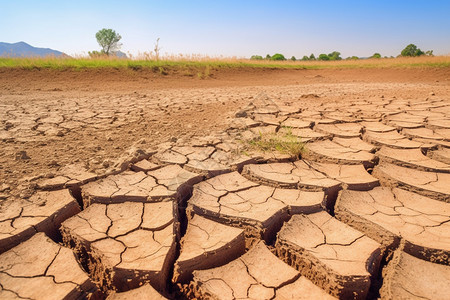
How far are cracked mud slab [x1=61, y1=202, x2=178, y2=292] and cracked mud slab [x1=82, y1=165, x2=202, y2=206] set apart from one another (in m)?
0.05

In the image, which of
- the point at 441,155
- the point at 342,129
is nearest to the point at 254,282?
the point at 441,155

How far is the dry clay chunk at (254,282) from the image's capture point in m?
1.03

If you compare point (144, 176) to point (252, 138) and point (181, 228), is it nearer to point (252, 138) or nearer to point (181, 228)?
point (181, 228)

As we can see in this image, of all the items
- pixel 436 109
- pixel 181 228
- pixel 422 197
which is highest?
pixel 436 109

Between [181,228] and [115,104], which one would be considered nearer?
[181,228]

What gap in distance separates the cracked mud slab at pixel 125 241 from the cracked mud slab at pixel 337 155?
4.13 feet

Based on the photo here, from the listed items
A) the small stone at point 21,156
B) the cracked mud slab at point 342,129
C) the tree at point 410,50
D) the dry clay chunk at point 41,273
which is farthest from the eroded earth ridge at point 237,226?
the tree at point 410,50

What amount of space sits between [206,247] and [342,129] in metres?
2.22

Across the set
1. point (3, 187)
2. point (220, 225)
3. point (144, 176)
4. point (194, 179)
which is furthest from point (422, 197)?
point (3, 187)

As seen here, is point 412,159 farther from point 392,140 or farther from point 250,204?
point 250,204

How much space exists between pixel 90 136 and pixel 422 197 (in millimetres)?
2763

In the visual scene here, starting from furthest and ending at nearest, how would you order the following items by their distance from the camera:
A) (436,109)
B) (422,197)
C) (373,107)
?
(373,107) < (436,109) < (422,197)

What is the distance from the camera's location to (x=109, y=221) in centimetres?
144

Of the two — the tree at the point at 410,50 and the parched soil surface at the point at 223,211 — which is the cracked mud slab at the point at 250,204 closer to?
the parched soil surface at the point at 223,211
